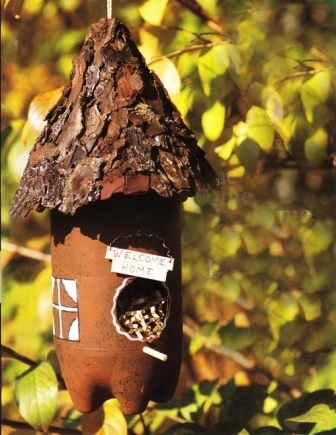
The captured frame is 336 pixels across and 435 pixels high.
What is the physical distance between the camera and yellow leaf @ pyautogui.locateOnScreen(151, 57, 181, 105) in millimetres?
3113

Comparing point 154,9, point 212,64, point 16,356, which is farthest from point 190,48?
point 16,356

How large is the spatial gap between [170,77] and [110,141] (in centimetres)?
109

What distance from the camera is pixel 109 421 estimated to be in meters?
3.29

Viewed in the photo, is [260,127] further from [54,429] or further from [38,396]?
[54,429]

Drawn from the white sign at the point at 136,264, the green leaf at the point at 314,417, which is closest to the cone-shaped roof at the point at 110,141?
the white sign at the point at 136,264

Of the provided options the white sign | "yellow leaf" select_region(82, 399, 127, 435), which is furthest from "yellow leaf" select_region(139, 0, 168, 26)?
"yellow leaf" select_region(82, 399, 127, 435)

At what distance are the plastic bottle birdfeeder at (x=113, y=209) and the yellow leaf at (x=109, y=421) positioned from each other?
3.26 ft

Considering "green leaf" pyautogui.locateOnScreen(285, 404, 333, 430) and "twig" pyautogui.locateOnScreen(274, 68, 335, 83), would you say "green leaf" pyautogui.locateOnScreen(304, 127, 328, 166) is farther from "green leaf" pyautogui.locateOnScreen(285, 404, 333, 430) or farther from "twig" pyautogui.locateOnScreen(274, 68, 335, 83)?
"green leaf" pyautogui.locateOnScreen(285, 404, 333, 430)

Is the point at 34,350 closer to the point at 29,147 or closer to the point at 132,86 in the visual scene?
the point at 29,147

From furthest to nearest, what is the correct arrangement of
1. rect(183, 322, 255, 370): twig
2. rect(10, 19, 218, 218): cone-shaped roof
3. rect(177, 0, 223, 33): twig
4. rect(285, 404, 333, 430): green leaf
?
rect(183, 322, 255, 370): twig < rect(177, 0, 223, 33): twig < rect(285, 404, 333, 430): green leaf < rect(10, 19, 218, 218): cone-shaped roof

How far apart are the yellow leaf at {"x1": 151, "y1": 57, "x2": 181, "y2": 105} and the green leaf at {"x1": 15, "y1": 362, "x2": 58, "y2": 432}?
135 cm

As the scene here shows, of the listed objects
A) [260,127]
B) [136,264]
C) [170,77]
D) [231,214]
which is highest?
[170,77]

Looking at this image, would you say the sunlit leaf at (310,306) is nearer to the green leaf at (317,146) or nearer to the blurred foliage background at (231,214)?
the blurred foliage background at (231,214)

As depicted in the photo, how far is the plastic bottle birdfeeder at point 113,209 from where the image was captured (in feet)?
6.92
